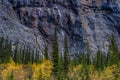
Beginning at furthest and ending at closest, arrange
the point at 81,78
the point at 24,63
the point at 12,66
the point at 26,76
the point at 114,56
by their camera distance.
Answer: the point at 24,63, the point at 12,66, the point at 26,76, the point at 81,78, the point at 114,56

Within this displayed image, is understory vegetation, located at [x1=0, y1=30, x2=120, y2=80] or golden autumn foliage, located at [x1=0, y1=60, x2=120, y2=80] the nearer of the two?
golden autumn foliage, located at [x1=0, y1=60, x2=120, y2=80]

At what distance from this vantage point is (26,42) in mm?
185125

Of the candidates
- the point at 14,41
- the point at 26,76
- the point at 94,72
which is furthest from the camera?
the point at 14,41

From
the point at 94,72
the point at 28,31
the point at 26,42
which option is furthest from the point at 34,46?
the point at 94,72

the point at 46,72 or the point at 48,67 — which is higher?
the point at 46,72

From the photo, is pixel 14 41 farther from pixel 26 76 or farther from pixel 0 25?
pixel 26 76

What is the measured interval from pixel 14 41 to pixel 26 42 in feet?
29.1

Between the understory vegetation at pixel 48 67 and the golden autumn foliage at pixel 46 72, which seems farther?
the understory vegetation at pixel 48 67

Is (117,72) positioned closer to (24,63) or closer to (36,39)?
(24,63)

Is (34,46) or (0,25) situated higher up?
(0,25)

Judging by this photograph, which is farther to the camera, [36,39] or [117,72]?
[36,39]

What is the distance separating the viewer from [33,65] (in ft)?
413

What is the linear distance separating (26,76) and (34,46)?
88.0 meters

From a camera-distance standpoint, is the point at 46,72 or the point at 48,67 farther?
the point at 48,67
